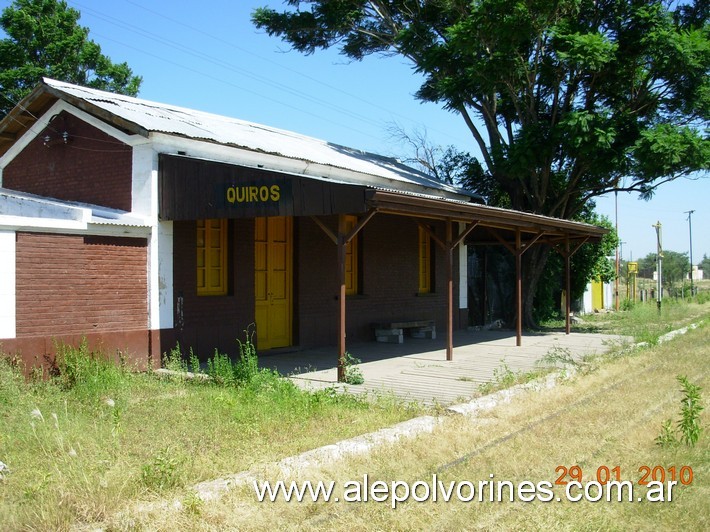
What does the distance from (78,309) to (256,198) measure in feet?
9.68

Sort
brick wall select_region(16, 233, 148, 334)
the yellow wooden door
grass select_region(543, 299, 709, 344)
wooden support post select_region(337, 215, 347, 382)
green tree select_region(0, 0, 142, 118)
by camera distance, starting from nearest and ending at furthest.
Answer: brick wall select_region(16, 233, 148, 334) < wooden support post select_region(337, 215, 347, 382) < the yellow wooden door < grass select_region(543, 299, 709, 344) < green tree select_region(0, 0, 142, 118)

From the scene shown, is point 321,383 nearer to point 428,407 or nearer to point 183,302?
point 428,407

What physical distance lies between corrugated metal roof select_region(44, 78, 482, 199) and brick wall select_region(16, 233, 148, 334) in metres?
1.93

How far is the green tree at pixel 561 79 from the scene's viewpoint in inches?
615

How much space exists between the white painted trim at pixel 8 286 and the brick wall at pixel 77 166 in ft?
7.77

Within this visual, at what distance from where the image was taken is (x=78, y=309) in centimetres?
987

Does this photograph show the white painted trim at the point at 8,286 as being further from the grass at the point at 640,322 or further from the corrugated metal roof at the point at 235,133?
the grass at the point at 640,322

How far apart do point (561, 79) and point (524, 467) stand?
13.7 meters

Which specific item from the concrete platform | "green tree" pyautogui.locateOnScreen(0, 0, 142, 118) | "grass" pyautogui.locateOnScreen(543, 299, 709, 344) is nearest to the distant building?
the concrete platform

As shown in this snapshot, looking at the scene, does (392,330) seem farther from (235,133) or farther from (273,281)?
(235,133)

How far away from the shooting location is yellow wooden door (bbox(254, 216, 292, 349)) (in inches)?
507

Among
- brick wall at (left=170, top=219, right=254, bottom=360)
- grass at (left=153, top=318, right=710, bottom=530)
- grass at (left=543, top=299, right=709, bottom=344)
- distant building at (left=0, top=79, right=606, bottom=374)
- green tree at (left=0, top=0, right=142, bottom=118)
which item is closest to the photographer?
grass at (left=153, top=318, right=710, bottom=530)

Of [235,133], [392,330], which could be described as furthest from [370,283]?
[235,133]

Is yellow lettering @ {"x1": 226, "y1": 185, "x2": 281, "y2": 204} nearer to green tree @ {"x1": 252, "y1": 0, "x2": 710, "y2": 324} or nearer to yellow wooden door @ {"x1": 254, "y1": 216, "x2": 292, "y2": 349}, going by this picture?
yellow wooden door @ {"x1": 254, "y1": 216, "x2": 292, "y2": 349}
